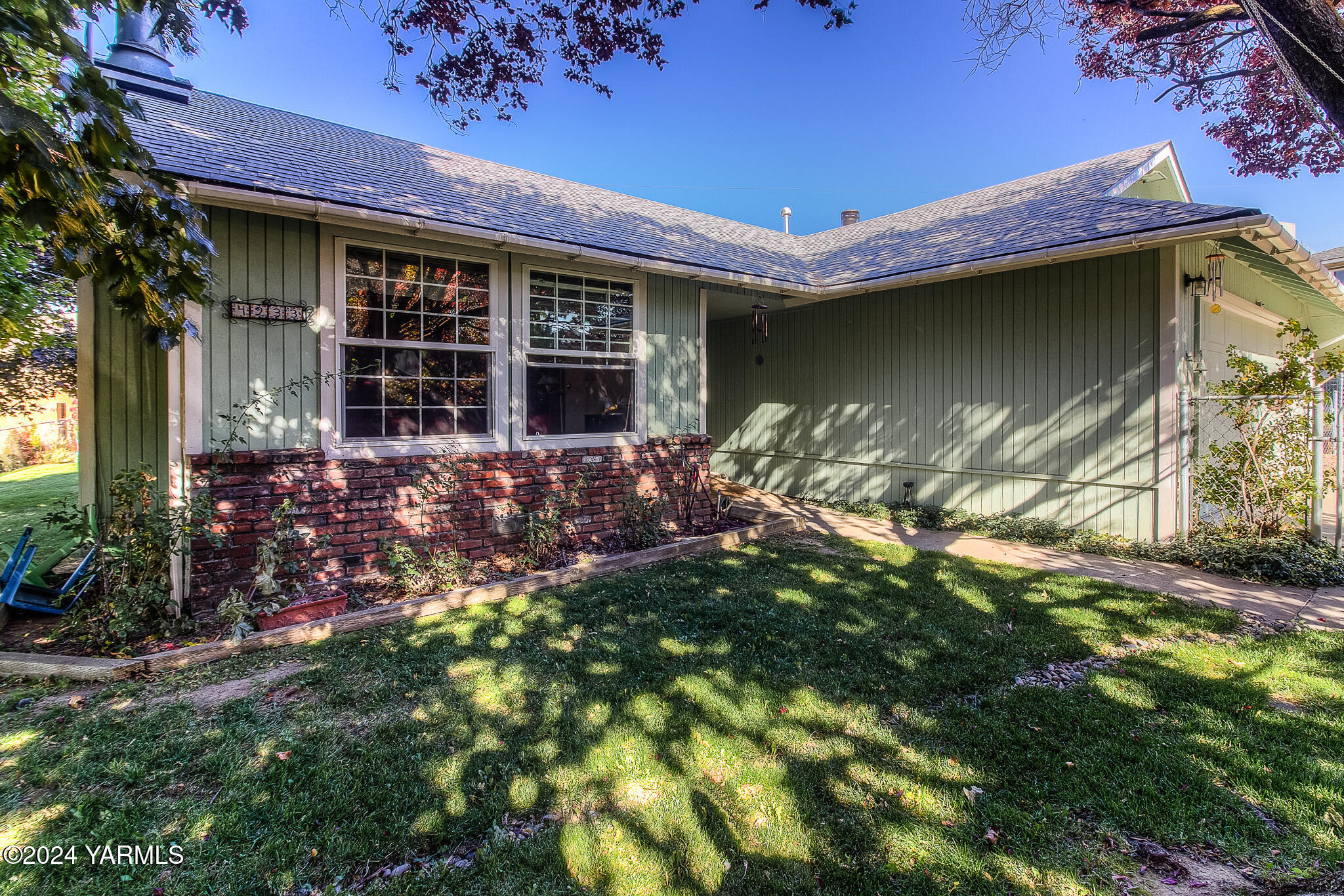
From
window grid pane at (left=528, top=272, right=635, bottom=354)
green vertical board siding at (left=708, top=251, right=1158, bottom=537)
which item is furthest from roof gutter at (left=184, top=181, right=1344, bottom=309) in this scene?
green vertical board siding at (left=708, top=251, right=1158, bottom=537)

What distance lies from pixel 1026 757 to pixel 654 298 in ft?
18.2

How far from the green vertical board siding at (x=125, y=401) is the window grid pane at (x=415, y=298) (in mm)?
1684

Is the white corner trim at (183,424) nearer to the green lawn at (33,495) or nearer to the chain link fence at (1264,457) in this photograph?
the green lawn at (33,495)

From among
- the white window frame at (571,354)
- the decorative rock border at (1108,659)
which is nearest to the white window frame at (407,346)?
the white window frame at (571,354)

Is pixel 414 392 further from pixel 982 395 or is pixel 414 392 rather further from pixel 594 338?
pixel 982 395

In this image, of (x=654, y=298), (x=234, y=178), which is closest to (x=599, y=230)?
(x=654, y=298)

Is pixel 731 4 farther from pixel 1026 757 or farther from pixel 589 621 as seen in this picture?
pixel 1026 757

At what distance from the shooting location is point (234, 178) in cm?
420

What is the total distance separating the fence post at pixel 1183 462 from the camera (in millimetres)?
6039

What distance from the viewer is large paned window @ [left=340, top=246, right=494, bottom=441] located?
505 centimetres

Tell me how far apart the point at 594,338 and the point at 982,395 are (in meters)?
5.01

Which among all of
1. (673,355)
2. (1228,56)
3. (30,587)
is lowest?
(30,587)

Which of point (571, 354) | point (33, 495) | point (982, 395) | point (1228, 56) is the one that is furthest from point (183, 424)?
point (1228, 56)

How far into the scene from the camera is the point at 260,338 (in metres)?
4.56
